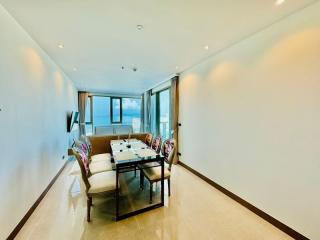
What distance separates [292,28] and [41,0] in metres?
2.74

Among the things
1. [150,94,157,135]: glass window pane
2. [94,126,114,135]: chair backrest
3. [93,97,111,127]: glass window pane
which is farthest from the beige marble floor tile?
[93,97,111,127]: glass window pane

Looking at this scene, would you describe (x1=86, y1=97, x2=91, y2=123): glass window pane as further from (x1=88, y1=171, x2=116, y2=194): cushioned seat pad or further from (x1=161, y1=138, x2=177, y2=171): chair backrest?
(x1=88, y1=171, x2=116, y2=194): cushioned seat pad

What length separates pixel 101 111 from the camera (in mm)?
7594

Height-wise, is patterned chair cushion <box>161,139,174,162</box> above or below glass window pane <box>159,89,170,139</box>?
below

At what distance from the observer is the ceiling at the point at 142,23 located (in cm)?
155

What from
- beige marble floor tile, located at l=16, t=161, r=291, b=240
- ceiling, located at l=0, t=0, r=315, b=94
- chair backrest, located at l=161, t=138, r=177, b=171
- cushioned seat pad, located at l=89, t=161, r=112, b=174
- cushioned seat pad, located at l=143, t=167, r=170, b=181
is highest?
ceiling, located at l=0, t=0, r=315, b=94

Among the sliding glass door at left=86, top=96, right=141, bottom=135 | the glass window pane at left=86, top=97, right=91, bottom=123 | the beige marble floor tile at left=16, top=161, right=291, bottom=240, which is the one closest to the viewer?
Answer: the beige marble floor tile at left=16, top=161, right=291, bottom=240

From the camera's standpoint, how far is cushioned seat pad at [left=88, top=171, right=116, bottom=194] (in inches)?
75.1

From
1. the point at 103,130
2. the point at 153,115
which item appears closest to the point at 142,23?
the point at 153,115

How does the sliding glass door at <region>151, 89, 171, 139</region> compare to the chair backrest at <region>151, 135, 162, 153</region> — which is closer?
the chair backrest at <region>151, 135, 162, 153</region>

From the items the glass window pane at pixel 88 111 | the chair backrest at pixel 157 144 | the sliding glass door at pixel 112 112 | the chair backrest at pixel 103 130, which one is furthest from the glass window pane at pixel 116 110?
the chair backrest at pixel 157 144

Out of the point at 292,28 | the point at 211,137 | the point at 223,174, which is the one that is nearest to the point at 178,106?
the point at 211,137

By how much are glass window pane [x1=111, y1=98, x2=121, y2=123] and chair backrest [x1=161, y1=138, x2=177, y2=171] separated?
17.8 feet

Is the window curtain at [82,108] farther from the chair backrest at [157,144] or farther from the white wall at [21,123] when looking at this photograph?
the chair backrest at [157,144]
